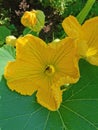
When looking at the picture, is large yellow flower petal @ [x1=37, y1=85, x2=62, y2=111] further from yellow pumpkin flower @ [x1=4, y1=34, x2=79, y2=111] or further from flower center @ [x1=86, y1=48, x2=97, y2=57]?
flower center @ [x1=86, y1=48, x2=97, y2=57]

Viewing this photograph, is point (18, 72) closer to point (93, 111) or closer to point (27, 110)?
point (27, 110)

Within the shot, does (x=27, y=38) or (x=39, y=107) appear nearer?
(x=27, y=38)

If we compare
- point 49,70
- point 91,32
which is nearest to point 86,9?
point 91,32

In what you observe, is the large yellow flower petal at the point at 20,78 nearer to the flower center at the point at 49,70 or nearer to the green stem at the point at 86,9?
the flower center at the point at 49,70

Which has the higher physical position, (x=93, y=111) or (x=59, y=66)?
(x=59, y=66)

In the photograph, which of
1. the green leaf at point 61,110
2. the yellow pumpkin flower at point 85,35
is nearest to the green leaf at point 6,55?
the green leaf at point 61,110

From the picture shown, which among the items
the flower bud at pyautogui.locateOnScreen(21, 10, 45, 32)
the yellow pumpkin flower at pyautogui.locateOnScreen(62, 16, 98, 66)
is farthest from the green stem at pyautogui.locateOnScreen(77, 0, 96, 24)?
the flower bud at pyautogui.locateOnScreen(21, 10, 45, 32)

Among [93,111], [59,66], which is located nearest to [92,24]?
[59,66]
